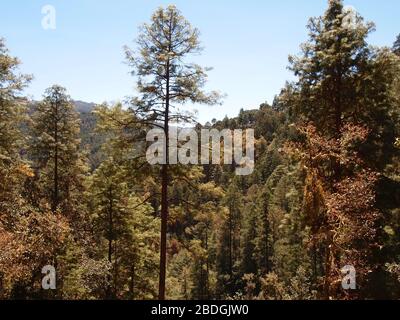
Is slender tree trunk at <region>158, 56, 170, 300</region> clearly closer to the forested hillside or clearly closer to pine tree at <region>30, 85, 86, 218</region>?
the forested hillside

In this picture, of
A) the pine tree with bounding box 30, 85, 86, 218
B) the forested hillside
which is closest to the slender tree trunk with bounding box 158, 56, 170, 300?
the forested hillside

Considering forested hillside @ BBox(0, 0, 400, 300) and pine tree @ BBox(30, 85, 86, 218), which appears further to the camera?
pine tree @ BBox(30, 85, 86, 218)

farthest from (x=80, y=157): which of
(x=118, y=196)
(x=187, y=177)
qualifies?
(x=187, y=177)

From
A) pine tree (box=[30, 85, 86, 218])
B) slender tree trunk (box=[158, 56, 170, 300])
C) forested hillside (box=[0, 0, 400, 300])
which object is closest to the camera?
forested hillside (box=[0, 0, 400, 300])

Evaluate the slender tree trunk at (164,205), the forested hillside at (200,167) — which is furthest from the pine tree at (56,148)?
the slender tree trunk at (164,205)

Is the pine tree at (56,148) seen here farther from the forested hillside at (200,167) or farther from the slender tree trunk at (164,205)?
the slender tree trunk at (164,205)

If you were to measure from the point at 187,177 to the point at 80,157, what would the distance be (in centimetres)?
1355

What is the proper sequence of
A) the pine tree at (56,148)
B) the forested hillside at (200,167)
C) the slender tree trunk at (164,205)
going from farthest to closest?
the pine tree at (56,148) → the slender tree trunk at (164,205) → the forested hillside at (200,167)

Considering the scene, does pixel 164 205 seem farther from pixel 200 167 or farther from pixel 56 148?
pixel 56 148

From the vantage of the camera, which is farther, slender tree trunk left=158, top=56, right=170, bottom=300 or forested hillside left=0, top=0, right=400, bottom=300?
slender tree trunk left=158, top=56, right=170, bottom=300

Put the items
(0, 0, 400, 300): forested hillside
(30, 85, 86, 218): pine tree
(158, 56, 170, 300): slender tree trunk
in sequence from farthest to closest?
(30, 85, 86, 218): pine tree → (158, 56, 170, 300): slender tree trunk → (0, 0, 400, 300): forested hillside
